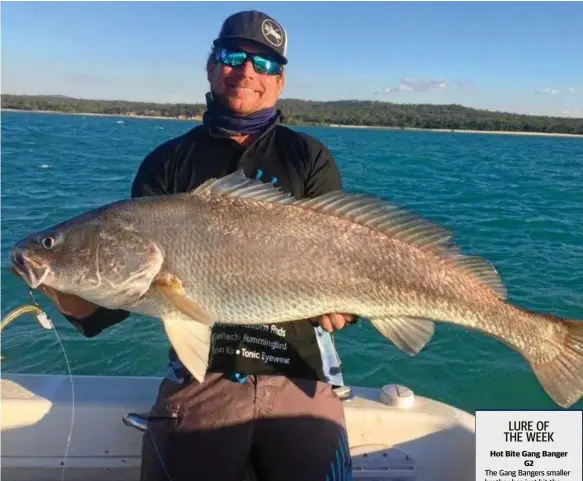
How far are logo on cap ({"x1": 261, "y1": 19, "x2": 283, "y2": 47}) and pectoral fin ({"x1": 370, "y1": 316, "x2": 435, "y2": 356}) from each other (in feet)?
5.62

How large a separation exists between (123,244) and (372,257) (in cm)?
124

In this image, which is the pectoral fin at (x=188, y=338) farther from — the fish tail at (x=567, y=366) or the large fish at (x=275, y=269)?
the fish tail at (x=567, y=366)

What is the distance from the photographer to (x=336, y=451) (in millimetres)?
3109

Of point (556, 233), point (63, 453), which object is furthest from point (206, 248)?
point (556, 233)

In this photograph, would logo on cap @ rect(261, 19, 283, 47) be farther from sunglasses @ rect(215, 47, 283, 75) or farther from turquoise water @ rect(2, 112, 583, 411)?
turquoise water @ rect(2, 112, 583, 411)

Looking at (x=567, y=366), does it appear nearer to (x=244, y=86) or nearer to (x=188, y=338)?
(x=188, y=338)

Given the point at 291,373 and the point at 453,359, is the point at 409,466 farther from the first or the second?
the point at 453,359

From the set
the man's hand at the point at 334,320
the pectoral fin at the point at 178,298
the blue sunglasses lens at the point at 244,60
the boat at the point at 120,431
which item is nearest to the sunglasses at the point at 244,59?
the blue sunglasses lens at the point at 244,60

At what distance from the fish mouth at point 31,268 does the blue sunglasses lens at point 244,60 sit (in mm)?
1547

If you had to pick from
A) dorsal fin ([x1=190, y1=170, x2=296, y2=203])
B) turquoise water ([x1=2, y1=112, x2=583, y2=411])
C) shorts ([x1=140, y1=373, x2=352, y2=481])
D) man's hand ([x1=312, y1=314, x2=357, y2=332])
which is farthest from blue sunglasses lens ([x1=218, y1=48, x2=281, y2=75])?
turquoise water ([x1=2, y1=112, x2=583, y2=411])

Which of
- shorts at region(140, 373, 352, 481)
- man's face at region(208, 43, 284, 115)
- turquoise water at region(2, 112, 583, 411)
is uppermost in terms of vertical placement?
man's face at region(208, 43, 284, 115)

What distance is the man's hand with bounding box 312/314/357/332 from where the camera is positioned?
9.61 ft

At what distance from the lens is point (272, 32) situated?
337cm

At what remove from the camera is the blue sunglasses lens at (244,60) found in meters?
3.34
